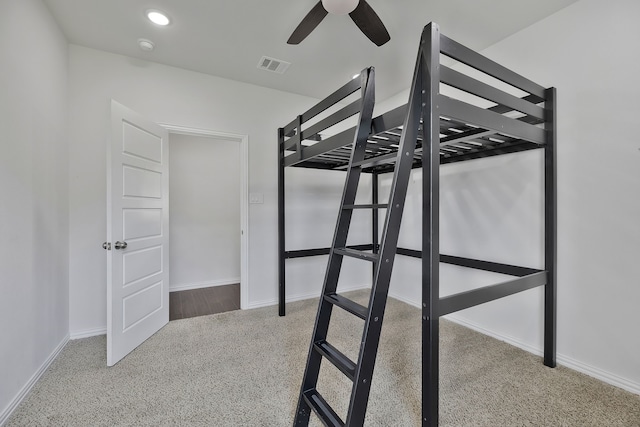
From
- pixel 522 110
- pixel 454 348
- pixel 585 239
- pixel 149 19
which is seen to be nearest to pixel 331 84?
pixel 149 19

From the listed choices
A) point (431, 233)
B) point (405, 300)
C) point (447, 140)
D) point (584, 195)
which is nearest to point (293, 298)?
point (405, 300)

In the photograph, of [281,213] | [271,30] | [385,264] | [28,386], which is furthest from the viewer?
[281,213]

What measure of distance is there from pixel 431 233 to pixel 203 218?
12.9ft

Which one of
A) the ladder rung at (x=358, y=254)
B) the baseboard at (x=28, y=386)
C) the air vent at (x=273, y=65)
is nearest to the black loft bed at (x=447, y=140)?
the ladder rung at (x=358, y=254)

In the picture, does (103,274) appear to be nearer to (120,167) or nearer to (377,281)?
(120,167)

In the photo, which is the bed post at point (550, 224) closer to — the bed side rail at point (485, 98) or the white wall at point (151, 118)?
the bed side rail at point (485, 98)

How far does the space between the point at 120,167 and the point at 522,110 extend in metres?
3.02

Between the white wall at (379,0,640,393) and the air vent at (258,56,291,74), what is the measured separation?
1545 mm

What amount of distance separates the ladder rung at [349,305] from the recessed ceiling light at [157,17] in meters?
2.47

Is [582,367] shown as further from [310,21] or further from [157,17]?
[157,17]

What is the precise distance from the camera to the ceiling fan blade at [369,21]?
1.84 m

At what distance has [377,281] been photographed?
4.10 feet

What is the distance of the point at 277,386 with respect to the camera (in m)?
1.92

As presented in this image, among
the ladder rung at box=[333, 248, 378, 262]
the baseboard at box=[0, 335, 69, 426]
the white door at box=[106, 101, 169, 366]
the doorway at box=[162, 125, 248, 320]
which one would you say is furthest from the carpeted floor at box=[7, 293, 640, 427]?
the doorway at box=[162, 125, 248, 320]
